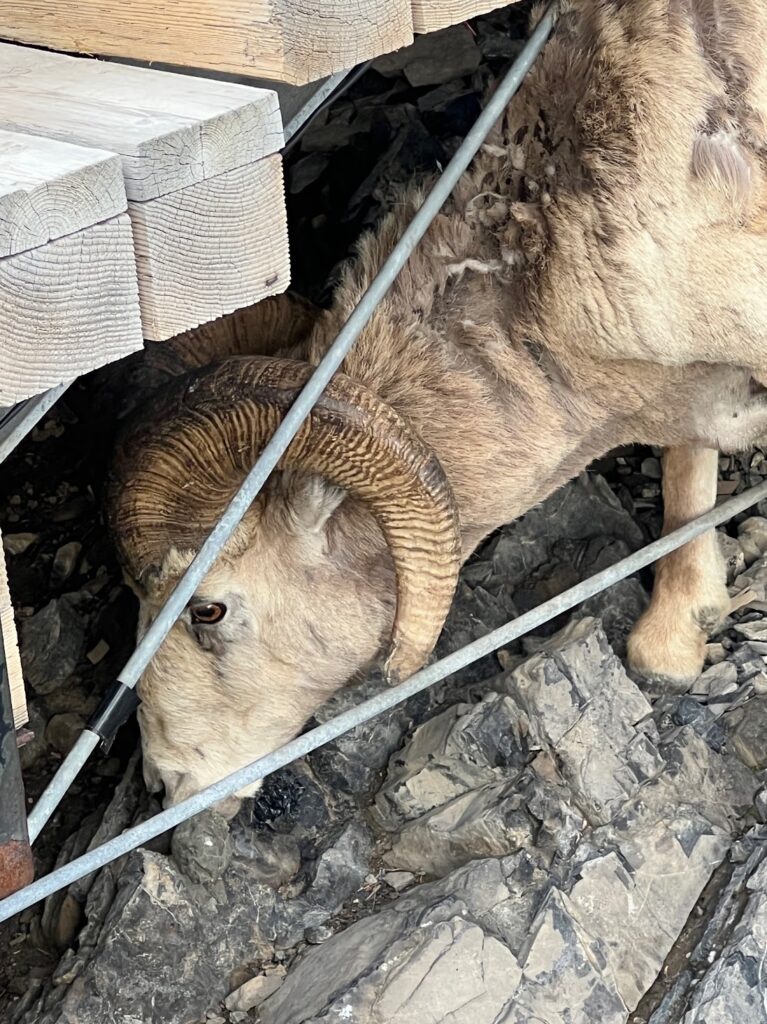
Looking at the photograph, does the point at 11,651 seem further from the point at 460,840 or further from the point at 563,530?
the point at 563,530

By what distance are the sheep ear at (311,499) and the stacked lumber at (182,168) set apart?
73.0 inches

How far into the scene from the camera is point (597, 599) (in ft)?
19.8

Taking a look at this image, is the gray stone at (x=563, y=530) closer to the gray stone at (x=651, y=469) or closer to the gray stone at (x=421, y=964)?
the gray stone at (x=651, y=469)

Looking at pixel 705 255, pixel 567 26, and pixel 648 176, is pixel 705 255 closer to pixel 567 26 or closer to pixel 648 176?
pixel 648 176

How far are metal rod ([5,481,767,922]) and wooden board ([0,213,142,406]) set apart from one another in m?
1.44

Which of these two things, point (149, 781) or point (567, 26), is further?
point (149, 781)

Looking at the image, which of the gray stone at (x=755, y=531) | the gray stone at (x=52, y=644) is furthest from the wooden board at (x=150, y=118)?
the gray stone at (x=755, y=531)

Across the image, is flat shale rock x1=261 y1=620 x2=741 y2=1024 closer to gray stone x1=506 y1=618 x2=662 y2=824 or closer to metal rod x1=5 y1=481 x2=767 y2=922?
gray stone x1=506 y1=618 x2=662 y2=824

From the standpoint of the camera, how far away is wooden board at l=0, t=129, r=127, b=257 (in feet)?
6.68

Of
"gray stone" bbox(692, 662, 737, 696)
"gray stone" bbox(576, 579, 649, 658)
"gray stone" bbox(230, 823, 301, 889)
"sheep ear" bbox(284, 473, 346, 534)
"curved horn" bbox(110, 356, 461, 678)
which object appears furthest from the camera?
"gray stone" bbox(576, 579, 649, 658)

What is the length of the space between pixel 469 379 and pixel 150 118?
240cm

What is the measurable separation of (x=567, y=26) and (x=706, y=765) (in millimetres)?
3135

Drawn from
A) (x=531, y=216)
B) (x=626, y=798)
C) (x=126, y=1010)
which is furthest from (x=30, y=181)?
(x=626, y=798)

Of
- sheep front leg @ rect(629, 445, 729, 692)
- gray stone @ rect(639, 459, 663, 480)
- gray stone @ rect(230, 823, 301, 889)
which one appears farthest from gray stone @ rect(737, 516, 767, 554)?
gray stone @ rect(230, 823, 301, 889)
